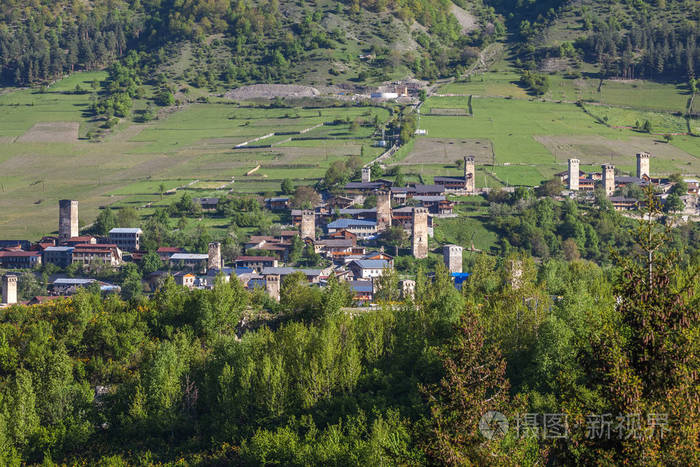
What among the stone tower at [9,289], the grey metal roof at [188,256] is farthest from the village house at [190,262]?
the stone tower at [9,289]

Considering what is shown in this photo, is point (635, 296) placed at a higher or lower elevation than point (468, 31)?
lower

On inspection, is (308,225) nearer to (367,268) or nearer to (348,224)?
(348,224)

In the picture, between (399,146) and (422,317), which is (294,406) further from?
(399,146)

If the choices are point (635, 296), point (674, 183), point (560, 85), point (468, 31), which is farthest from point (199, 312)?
point (468, 31)

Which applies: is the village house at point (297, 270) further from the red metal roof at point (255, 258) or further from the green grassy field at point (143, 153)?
the green grassy field at point (143, 153)

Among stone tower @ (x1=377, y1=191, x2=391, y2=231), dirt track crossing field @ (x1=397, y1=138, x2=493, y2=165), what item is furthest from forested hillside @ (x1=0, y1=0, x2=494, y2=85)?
stone tower @ (x1=377, y1=191, x2=391, y2=231)

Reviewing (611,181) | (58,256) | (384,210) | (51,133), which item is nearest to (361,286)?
(384,210)
